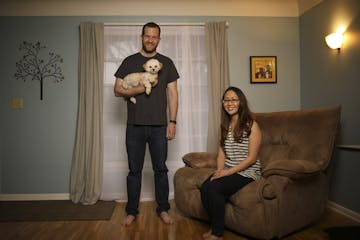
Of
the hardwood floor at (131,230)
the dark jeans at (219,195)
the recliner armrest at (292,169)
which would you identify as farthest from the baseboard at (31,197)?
the recliner armrest at (292,169)

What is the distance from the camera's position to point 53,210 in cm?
285

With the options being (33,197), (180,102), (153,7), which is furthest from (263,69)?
(33,197)

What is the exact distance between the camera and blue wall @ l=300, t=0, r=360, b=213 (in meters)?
2.49

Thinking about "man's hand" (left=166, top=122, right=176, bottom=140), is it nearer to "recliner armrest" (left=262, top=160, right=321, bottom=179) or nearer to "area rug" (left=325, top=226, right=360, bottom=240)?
"recliner armrest" (left=262, top=160, right=321, bottom=179)

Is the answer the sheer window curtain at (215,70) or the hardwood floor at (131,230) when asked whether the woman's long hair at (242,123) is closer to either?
the hardwood floor at (131,230)

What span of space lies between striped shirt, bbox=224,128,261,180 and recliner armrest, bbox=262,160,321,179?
0.10 metres

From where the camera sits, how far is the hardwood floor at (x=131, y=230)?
2098mm

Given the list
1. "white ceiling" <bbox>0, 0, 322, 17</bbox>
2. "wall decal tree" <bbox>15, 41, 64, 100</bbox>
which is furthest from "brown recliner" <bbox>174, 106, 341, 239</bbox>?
"wall decal tree" <bbox>15, 41, 64, 100</bbox>

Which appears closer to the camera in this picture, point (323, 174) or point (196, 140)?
point (323, 174)

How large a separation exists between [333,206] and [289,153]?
85 centimetres

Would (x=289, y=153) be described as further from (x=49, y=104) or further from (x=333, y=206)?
(x=49, y=104)

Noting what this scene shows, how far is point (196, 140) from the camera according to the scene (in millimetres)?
3359

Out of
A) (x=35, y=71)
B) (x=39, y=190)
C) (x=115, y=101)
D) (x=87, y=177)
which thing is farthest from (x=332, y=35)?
(x=39, y=190)

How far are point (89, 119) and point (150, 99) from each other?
1.13 m
